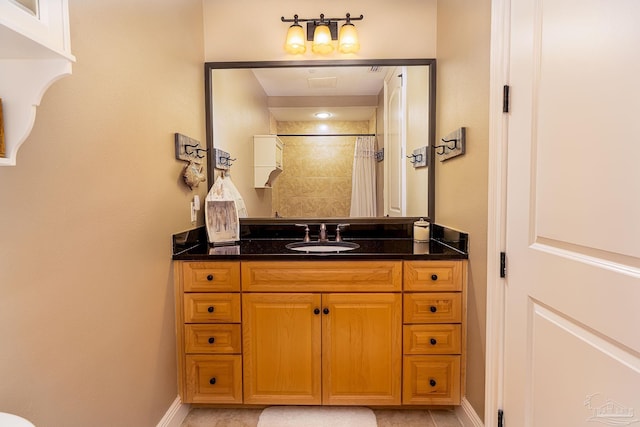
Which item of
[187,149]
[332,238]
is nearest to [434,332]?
[332,238]

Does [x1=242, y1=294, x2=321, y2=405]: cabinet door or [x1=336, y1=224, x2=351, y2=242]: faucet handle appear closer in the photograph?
[x1=242, y1=294, x2=321, y2=405]: cabinet door

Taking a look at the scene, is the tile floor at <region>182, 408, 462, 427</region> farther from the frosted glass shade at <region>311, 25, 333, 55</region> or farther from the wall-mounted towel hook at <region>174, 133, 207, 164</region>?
the frosted glass shade at <region>311, 25, 333, 55</region>

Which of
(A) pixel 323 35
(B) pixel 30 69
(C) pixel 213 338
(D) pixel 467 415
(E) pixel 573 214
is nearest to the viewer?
(B) pixel 30 69

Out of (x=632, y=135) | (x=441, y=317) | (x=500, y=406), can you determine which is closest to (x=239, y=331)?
(x=441, y=317)

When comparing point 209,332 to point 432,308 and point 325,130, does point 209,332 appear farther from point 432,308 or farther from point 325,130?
point 325,130

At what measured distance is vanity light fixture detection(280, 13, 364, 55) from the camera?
214 centimetres

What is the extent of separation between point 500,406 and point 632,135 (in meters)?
1.15

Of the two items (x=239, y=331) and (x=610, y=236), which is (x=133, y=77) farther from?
(x=610, y=236)

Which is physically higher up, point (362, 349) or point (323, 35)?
point (323, 35)

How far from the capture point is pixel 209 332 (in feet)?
5.90

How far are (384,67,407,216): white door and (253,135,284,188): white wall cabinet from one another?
0.74m

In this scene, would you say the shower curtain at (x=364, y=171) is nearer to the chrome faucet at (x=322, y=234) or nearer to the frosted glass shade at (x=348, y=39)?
the chrome faucet at (x=322, y=234)

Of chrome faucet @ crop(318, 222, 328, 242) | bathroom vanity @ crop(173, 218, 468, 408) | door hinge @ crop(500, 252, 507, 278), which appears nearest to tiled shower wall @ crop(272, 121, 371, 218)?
chrome faucet @ crop(318, 222, 328, 242)

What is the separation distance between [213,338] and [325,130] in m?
1.47
